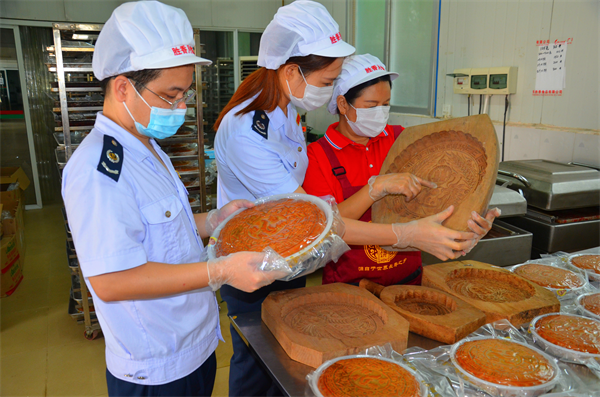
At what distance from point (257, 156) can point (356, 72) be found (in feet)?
1.95

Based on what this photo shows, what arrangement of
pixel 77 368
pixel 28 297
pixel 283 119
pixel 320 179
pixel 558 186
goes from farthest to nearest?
pixel 28 297 → pixel 77 368 → pixel 558 186 → pixel 320 179 → pixel 283 119

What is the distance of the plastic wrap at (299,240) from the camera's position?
114 cm

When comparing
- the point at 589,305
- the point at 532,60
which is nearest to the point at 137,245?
the point at 589,305

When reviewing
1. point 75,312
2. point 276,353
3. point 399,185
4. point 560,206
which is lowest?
point 75,312

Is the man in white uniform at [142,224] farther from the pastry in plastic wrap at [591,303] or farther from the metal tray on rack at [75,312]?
the metal tray on rack at [75,312]

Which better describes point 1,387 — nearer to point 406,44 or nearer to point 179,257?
point 179,257

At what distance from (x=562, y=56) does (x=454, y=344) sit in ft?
→ 6.98

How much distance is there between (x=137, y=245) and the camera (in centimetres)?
102

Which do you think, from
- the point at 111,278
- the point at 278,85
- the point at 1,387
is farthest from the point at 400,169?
the point at 1,387

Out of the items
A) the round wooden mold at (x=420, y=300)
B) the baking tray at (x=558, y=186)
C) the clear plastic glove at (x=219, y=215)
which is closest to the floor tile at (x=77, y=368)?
the clear plastic glove at (x=219, y=215)

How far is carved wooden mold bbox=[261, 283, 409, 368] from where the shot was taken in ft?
3.86

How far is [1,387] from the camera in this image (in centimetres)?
263

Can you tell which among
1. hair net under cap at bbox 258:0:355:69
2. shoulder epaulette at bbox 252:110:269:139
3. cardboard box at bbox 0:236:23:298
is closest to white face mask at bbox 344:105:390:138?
hair net under cap at bbox 258:0:355:69

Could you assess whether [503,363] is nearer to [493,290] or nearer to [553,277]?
[493,290]
